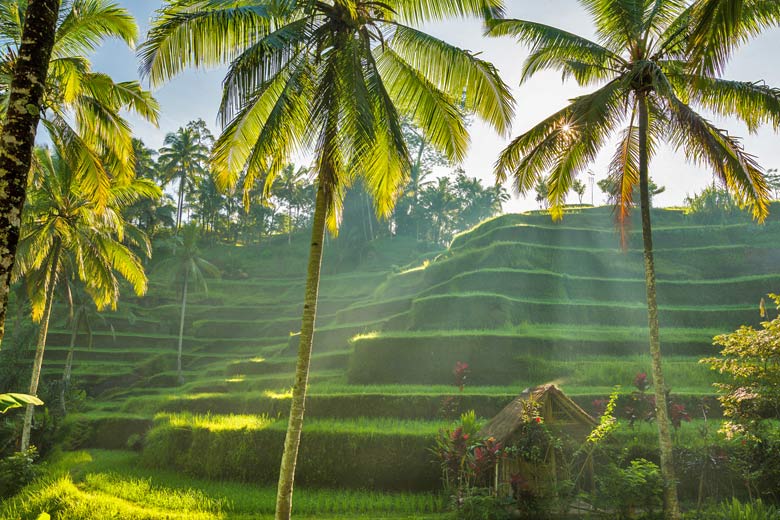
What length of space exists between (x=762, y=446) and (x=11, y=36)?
1517cm

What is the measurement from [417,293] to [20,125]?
21.9 meters

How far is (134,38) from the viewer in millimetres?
9273

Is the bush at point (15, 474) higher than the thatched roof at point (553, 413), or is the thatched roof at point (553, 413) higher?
the thatched roof at point (553, 413)

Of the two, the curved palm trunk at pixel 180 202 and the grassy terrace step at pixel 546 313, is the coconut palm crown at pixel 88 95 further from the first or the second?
the curved palm trunk at pixel 180 202

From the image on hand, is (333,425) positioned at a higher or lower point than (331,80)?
lower

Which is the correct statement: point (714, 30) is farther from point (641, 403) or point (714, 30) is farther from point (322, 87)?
point (641, 403)

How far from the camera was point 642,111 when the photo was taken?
8.66m

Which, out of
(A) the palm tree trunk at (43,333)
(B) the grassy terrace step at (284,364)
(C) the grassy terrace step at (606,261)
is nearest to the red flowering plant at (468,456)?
(A) the palm tree trunk at (43,333)

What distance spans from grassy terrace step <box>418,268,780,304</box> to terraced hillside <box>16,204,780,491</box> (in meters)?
0.06

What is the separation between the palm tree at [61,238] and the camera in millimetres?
12469

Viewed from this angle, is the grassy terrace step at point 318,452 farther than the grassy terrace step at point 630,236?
No

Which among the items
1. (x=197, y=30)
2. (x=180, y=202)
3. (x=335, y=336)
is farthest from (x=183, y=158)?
(x=197, y=30)

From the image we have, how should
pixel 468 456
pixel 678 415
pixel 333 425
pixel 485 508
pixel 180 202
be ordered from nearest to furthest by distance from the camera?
pixel 485 508, pixel 468 456, pixel 678 415, pixel 333 425, pixel 180 202

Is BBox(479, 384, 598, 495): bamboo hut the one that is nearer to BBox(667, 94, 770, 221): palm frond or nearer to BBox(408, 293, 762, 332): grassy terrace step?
BBox(667, 94, 770, 221): palm frond
